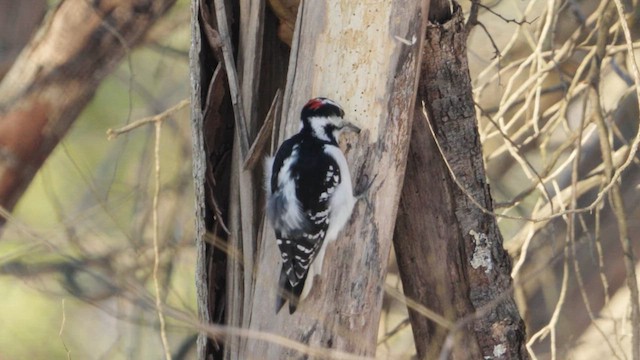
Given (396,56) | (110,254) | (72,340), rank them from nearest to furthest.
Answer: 1. (396,56)
2. (110,254)
3. (72,340)

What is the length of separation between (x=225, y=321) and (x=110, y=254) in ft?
2.98

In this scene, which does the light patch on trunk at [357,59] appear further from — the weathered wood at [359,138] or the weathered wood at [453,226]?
the weathered wood at [453,226]

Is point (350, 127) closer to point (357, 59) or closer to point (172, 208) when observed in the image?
point (357, 59)

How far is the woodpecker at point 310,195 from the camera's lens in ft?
4.39

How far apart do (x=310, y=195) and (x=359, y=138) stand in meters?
0.13

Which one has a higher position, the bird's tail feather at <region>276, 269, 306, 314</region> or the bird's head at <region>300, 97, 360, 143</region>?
the bird's head at <region>300, 97, 360, 143</region>

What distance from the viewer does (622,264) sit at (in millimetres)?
2793

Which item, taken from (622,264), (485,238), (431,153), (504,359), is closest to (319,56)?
(431,153)

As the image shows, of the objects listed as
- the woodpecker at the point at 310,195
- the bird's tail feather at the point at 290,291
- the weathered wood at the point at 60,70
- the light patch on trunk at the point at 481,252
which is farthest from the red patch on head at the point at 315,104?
the weathered wood at the point at 60,70

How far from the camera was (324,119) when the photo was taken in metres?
1.36

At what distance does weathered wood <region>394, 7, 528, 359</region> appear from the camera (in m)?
1.58

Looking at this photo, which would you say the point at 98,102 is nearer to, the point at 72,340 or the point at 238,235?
the point at 72,340

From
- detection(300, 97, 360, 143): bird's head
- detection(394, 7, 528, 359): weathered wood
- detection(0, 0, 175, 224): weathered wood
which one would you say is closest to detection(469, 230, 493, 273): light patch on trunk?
detection(394, 7, 528, 359): weathered wood

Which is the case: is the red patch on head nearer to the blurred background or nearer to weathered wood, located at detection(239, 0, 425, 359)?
weathered wood, located at detection(239, 0, 425, 359)
